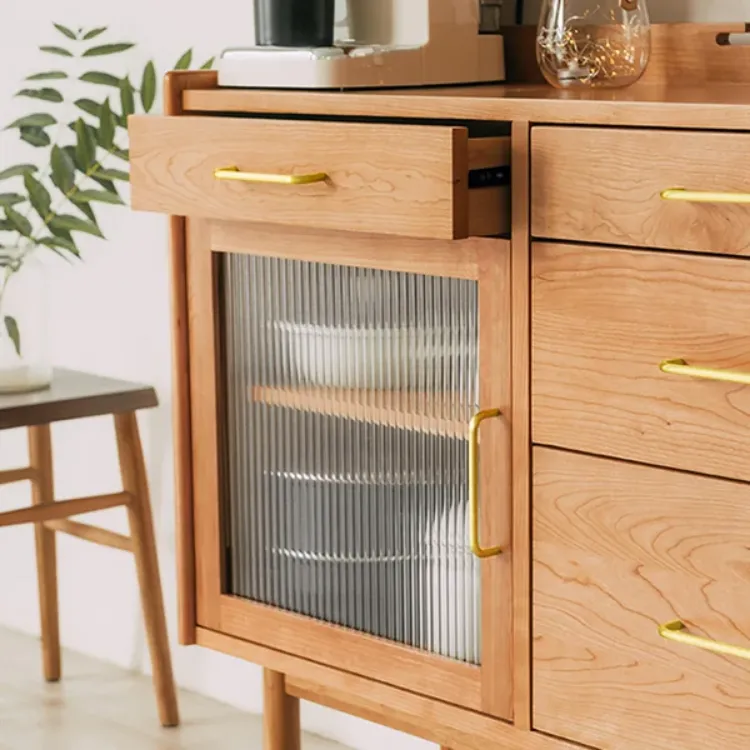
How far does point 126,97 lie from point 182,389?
34.2 inches


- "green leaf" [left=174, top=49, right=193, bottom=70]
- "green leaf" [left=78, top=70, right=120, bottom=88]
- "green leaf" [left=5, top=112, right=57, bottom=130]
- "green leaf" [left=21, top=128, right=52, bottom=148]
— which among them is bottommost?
"green leaf" [left=21, top=128, right=52, bottom=148]

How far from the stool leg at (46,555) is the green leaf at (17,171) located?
1.40ft

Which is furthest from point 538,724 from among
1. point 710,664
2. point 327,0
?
point 327,0

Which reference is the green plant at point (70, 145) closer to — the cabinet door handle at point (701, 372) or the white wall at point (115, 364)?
the white wall at point (115, 364)

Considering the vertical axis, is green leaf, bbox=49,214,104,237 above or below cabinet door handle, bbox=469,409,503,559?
above

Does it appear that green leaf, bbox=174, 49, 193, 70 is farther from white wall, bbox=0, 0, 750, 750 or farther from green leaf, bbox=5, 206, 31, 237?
green leaf, bbox=5, 206, 31, 237

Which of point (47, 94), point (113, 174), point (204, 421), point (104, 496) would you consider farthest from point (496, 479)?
point (47, 94)

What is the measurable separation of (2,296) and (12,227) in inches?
7.2

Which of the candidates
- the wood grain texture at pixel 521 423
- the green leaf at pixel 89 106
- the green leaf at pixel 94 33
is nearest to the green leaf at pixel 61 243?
the green leaf at pixel 89 106

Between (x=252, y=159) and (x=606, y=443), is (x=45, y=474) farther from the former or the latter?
(x=606, y=443)

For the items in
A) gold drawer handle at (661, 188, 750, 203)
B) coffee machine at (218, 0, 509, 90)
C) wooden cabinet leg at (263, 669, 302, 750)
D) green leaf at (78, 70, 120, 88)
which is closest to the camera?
gold drawer handle at (661, 188, 750, 203)

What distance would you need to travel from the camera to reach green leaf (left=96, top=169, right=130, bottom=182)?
2.47 metres

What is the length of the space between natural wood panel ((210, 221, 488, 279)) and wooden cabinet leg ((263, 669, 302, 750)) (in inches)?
22.2

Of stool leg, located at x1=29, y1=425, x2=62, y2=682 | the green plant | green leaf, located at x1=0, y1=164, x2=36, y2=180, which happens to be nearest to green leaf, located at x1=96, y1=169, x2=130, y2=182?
the green plant
